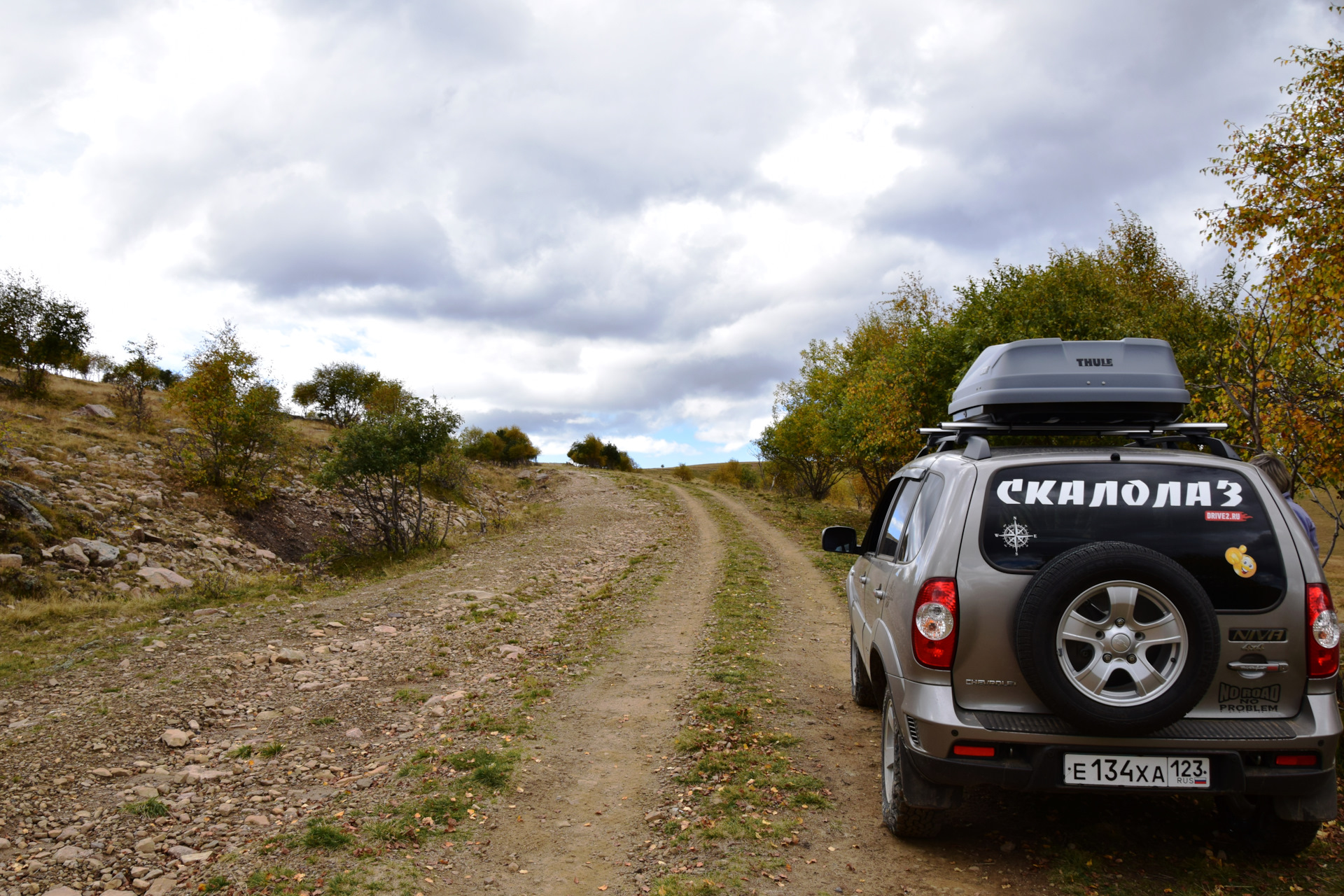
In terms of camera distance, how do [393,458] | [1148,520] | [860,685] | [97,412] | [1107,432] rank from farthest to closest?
[97,412]
[393,458]
[860,685]
[1107,432]
[1148,520]

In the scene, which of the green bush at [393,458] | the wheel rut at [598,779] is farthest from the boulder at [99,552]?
the wheel rut at [598,779]

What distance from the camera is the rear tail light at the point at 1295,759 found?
342 cm

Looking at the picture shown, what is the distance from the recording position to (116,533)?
47.6 ft

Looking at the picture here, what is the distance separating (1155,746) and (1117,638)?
0.54m

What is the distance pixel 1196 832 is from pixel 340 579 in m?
15.3

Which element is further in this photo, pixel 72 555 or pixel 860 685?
pixel 72 555

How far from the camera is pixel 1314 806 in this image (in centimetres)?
353

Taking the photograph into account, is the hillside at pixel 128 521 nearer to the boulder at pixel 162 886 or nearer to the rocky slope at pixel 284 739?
the rocky slope at pixel 284 739

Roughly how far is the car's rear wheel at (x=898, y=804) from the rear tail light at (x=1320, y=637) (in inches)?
74.8

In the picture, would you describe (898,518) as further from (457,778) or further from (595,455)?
(595,455)

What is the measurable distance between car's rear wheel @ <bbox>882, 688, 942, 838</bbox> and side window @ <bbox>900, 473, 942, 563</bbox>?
0.82 m

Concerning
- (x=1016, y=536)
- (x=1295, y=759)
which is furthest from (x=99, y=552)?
(x=1295, y=759)

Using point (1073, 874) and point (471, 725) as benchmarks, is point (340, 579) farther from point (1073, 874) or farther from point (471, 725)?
point (1073, 874)

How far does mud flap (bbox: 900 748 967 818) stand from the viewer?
380 cm
